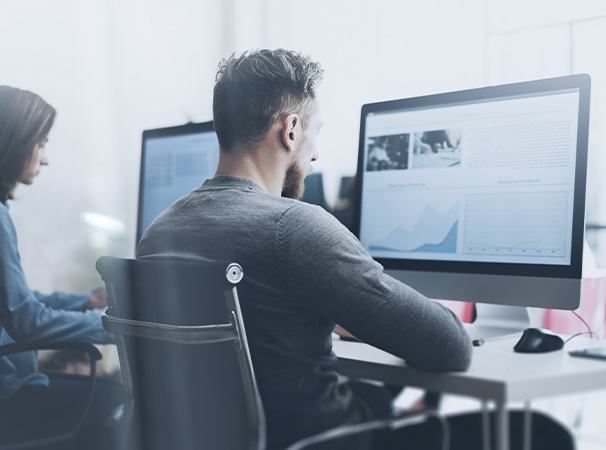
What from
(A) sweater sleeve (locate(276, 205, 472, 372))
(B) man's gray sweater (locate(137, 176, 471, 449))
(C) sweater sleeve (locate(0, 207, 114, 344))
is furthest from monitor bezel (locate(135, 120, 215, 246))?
(A) sweater sleeve (locate(276, 205, 472, 372))

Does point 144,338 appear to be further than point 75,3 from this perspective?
No

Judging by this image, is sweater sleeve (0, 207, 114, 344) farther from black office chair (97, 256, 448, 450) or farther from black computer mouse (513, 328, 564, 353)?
black computer mouse (513, 328, 564, 353)

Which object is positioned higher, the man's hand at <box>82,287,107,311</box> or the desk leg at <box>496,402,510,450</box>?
the desk leg at <box>496,402,510,450</box>

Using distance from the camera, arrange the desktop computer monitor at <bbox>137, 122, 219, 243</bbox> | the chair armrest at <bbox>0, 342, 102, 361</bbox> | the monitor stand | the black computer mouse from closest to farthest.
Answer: the black computer mouse < the monitor stand < the chair armrest at <bbox>0, 342, 102, 361</bbox> < the desktop computer monitor at <bbox>137, 122, 219, 243</bbox>

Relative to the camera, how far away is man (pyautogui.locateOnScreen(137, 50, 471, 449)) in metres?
0.80

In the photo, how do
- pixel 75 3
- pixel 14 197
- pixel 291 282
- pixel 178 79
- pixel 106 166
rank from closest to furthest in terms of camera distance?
pixel 291 282 → pixel 14 197 → pixel 75 3 → pixel 106 166 → pixel 178 79

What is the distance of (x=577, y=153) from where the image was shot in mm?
1026

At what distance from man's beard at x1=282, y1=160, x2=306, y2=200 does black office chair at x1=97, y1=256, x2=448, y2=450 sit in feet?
1.07

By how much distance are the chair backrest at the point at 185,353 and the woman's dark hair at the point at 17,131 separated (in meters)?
0.96

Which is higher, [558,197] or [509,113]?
[509,113]

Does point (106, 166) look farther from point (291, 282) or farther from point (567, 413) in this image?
point (567, 413)

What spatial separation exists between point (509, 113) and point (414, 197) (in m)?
0.25

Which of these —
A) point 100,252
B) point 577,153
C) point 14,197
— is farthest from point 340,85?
point 577,153

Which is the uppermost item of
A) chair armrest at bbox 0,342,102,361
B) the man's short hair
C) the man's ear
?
the man's short hair
